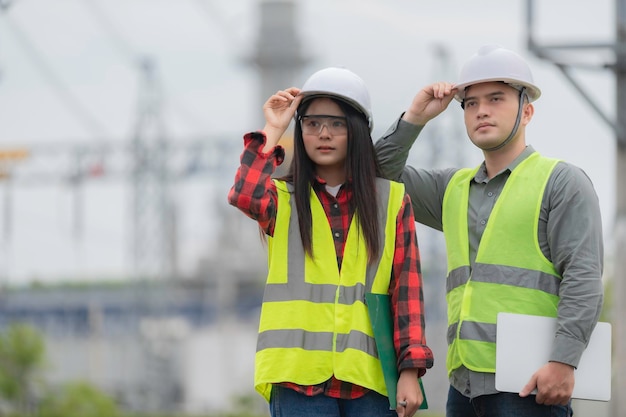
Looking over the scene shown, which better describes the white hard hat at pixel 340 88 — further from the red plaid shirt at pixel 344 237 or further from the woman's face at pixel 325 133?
the red plaid shirt at pixel 344 237

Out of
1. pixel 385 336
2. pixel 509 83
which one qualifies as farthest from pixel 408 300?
pixel 509 83

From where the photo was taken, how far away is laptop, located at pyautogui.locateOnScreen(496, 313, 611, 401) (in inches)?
155

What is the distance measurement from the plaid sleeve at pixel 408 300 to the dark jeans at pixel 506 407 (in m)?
0.19

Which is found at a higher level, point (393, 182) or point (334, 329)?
A: point (393, 182)

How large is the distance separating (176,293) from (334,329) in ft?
203

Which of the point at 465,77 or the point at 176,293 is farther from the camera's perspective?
the point at 176,293

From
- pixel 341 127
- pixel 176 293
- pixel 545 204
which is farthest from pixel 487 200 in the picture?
pixel 176 293

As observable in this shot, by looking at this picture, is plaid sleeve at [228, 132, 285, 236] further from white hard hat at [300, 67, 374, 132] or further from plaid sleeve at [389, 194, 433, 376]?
plaid sleeve at [389, 194, 433, 376]

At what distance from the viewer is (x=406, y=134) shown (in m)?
4.48

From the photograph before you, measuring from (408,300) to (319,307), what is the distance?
0.87 feet

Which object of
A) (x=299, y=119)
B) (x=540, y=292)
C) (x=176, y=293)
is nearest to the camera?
(x=540, y=292)

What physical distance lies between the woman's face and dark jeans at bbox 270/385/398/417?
0.72m

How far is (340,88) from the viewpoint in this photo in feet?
13.9

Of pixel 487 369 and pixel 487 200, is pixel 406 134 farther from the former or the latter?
pixel 487 369
